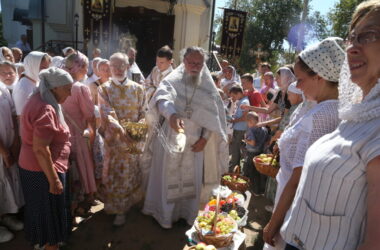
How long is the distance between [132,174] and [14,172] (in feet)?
4.56

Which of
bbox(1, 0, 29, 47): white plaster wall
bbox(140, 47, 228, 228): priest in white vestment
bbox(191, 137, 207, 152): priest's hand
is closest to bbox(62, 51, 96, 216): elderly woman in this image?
bbox(140, 47, 228, 228): priest in white vestment

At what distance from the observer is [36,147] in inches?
97.2

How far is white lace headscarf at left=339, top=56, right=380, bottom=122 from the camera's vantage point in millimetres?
1165

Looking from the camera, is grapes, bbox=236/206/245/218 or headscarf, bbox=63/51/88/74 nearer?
grapes, bbox=236/206/245/218

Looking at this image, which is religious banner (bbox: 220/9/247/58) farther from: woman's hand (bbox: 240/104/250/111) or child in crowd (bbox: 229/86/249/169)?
woman's hand (bbox: 240/104/250/111)

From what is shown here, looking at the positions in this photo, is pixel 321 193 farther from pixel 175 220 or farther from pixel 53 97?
pixel 175 220

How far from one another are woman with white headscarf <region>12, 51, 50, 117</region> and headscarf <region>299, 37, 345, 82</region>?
9.42ft

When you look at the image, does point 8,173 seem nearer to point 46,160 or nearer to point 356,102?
point 46,160

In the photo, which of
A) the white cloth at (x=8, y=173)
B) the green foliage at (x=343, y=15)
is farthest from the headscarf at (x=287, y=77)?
the green foliage at (x=343, y=15)

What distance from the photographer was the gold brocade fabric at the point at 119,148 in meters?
3.65

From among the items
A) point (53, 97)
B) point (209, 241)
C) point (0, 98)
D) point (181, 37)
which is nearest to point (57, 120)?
point (53, 97)

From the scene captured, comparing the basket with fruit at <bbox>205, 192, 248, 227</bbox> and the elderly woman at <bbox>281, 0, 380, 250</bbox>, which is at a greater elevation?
the elderly woman at <bbox>281, 0, 380, 250</bbox>

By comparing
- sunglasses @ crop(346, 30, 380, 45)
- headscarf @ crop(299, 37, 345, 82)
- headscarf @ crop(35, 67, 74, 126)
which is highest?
sunglasses @ crop(346, 30, 380, 45)

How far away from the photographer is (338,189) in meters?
1.26
